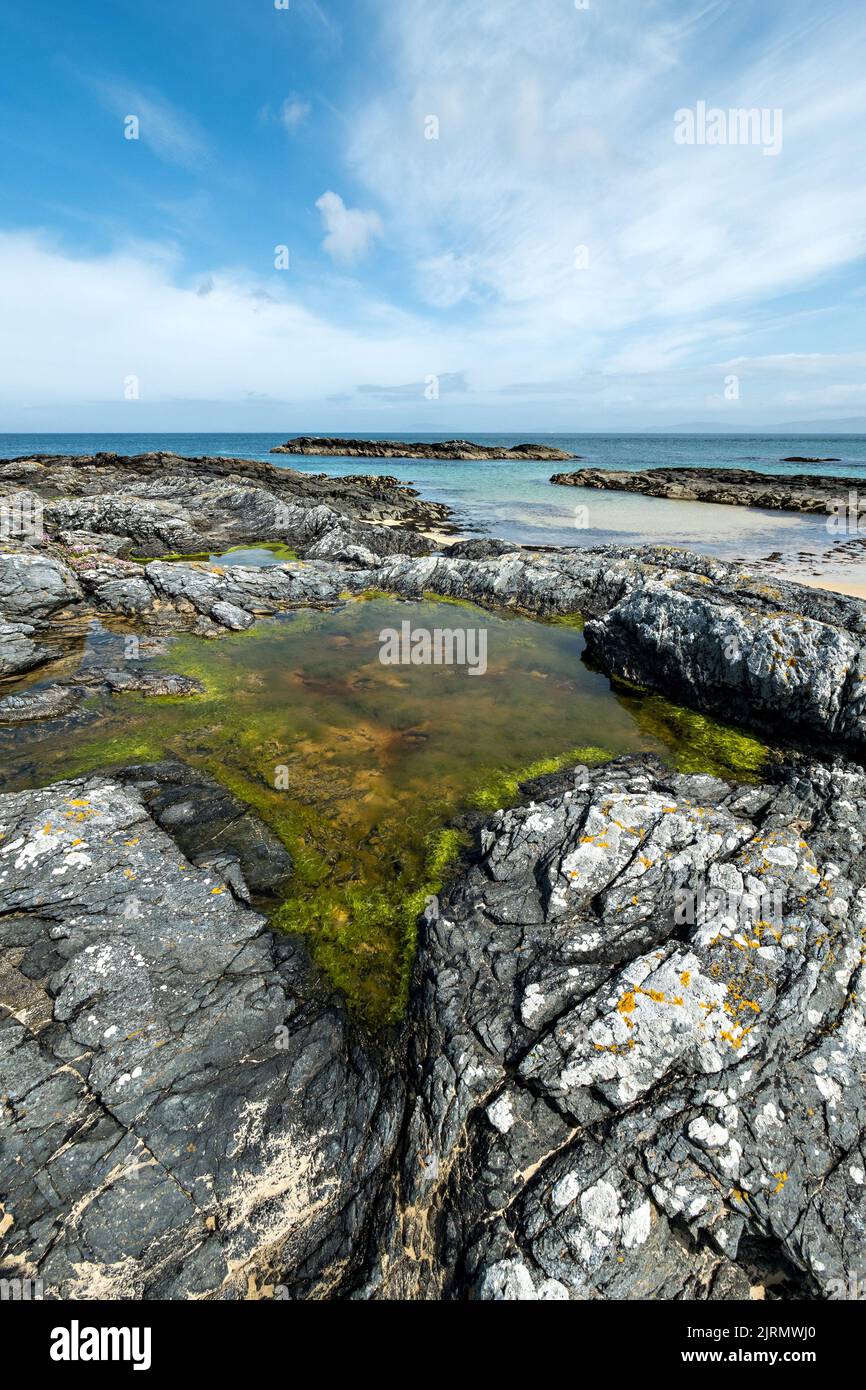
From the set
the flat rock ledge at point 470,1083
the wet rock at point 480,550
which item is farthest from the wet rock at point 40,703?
the wet rock at point 480,550

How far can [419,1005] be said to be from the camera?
549 centimetres

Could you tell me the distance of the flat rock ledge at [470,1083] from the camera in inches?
147

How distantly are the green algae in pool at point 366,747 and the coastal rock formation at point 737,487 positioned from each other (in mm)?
47043

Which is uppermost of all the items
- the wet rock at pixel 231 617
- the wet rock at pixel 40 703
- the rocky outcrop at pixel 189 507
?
the rocky outcrop at pixel 189 507

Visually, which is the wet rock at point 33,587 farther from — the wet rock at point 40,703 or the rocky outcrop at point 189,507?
the wet rock at point 40,703

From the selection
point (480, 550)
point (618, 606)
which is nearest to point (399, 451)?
point (480, 550)

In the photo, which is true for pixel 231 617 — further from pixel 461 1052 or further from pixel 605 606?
pixel 461 1052

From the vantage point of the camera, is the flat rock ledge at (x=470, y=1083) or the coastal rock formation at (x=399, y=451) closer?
the flat rock ledge at (x=470, y=1083)

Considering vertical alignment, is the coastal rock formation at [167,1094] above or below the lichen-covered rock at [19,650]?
below

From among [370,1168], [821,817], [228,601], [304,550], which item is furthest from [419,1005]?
[304,550]

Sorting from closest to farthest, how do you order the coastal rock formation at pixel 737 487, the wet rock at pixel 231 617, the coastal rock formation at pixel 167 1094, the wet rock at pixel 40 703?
the coastal rock formation at pixel 167 1094, the wet rock at pixel 40 703, the wet rock at pixel 231 617, the coastal rock formation at pixel 737 487

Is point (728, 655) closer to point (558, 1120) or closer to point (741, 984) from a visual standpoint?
point (741, 984)

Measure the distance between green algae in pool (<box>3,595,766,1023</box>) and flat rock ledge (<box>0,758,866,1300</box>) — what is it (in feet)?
2.14
